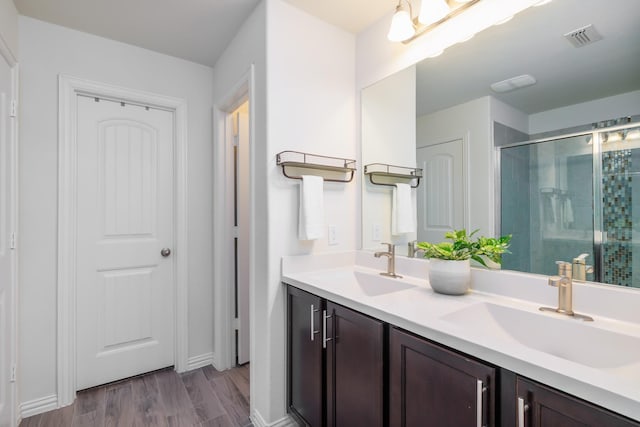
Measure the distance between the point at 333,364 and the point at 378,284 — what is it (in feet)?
1.53

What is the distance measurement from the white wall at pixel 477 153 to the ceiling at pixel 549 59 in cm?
6

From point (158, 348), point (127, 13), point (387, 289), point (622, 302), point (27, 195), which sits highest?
point (127, 13)

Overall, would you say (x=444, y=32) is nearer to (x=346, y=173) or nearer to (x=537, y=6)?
(x=537, y=6)

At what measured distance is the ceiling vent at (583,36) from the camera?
3.42 ft

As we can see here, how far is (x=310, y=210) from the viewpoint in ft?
5.32

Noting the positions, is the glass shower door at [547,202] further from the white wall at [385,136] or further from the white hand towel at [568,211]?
the white wall at [385,136]

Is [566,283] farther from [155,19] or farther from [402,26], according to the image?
[155,19]

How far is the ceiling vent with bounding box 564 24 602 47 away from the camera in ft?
3.42

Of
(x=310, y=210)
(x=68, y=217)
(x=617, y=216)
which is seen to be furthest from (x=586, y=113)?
(x=68, y=217)

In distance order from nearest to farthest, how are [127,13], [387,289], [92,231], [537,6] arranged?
[537,6], [387,289], [127,13], [92,231]

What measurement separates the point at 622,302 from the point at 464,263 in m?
0.46

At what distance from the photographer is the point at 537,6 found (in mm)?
1146

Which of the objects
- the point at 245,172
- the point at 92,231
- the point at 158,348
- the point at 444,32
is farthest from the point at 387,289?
the point at 92,231

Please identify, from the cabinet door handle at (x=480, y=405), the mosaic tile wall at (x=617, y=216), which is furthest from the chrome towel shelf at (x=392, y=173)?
the cabinet door handle at (x=480, y=405)
